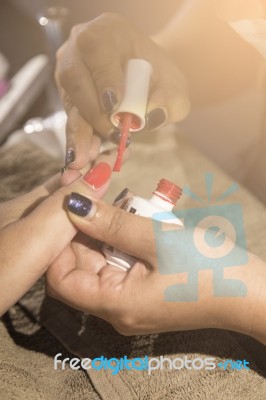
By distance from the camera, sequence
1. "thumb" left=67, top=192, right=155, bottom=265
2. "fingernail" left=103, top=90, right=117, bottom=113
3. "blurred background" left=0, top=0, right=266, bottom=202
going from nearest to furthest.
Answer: "thumb" left=67, top=192, right=155, bottom=265
"fingernail" left=103, top=90, right=117, bottom=113
"blurred background" left=0, top=0, right=266, bottom=202

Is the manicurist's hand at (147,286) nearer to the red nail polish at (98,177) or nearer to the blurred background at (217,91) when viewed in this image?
the red nail polish at (98,177)

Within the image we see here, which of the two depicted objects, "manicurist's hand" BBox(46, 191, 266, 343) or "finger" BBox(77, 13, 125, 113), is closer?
"manicurist's hand" BBox(46, 191, 266, 343)

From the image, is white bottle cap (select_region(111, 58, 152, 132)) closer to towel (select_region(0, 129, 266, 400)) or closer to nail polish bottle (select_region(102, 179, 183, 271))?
nail polish bottle (select_region(102, 179, 183, 271))

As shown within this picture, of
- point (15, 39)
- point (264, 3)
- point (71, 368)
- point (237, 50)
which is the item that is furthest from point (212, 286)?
point (15, 39)

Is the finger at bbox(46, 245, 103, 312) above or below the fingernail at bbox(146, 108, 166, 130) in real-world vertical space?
below

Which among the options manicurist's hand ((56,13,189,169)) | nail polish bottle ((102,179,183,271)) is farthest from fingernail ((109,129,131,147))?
nail polish bottle ((102,179,183,271))

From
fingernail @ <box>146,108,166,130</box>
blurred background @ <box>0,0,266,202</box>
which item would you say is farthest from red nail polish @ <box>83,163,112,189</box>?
blurred background @ <box>0,0,266,202</box>

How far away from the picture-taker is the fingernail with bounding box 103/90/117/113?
46 centimetres

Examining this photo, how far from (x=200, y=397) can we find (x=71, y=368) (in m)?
0.13

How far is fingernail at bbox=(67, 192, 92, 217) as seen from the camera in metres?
0.37

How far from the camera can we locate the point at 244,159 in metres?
0.69

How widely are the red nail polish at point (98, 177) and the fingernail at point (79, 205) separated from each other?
4cm

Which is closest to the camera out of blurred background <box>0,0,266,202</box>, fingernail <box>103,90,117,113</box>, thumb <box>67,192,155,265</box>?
thumb <box>67,192,155,265</box>

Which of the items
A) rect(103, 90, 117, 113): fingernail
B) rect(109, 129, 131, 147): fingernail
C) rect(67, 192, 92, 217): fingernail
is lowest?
rect(67, 192, 92, 217): fingernail
